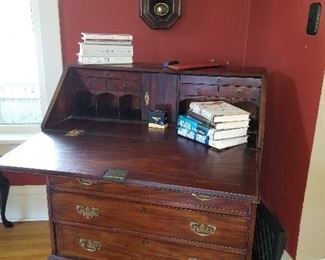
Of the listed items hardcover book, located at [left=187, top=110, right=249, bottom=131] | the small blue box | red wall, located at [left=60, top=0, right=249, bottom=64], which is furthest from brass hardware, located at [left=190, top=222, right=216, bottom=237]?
red wall, located at [left=60, top=0, right=249, bottom=64]

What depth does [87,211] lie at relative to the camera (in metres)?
1.21

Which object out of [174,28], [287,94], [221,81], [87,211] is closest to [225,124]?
[221,81]

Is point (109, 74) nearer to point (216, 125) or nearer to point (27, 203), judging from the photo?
point (216, 125)

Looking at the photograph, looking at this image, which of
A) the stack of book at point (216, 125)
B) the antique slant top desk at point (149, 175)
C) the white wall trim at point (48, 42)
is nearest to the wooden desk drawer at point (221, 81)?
the antique slant top desk at point (149, 175)

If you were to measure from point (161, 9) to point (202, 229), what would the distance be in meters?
1.09

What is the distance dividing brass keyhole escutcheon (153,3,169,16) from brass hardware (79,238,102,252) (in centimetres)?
111

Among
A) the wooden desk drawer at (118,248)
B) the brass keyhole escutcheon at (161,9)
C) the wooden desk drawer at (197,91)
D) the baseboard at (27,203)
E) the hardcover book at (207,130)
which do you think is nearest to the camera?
the wooden desk drawer at (118,248)

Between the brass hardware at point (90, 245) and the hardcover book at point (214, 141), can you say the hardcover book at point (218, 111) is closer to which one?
the hardcover book at point (214, 141)

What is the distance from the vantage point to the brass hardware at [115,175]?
1023 millimetres

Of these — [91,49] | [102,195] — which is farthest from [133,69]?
[102,195]

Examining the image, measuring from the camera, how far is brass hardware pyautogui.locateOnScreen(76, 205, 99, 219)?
1.20 meters

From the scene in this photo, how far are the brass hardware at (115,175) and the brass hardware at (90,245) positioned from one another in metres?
0.36

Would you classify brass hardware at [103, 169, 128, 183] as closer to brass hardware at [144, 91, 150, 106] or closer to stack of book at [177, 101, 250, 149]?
stack of book at [177, 101, 250, 149]

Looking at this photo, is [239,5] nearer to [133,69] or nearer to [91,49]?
[133,69]
